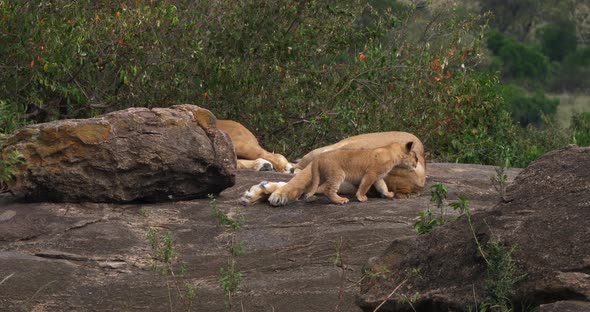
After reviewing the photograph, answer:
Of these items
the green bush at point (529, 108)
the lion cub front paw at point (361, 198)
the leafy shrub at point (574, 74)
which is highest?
the lion cub front paw at point (361, 198)

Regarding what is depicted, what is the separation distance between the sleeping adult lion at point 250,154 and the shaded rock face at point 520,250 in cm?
523

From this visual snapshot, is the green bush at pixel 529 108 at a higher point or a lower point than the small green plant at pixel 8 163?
lower

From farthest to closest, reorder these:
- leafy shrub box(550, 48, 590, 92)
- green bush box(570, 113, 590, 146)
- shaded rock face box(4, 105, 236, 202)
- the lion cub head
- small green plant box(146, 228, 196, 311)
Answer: leafy shrub box(550, 48, 590, 92), green bush box(570, 113, 590, 146), the lion cub head, shaded rock face box(4, 105, 236, 202), small green plant box(146, 228, 196, 311)

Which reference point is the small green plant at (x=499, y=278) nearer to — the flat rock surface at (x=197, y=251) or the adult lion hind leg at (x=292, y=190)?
the flat rock surface at (x=197, y=251)

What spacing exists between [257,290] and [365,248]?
1071 millimetres

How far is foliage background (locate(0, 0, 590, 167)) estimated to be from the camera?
38.2 ft

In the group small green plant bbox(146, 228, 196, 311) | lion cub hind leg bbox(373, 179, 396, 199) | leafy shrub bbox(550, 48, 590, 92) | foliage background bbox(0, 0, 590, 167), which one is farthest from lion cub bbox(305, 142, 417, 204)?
leafy shrub bbox(550, 48, 590, 92)

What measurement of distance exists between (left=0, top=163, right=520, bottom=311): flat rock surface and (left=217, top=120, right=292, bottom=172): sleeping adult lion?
5.96 feet

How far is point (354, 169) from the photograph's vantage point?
9.05m

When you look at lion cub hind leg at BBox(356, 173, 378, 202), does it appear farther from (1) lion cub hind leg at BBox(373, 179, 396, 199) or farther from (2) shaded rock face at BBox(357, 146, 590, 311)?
(2) shaded rock face at BBox(357, 146, 590, 311)

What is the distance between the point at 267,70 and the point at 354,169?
15.5ft

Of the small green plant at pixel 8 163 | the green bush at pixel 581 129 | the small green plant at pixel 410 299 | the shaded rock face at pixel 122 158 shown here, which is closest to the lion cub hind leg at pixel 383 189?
the shaded rock face at pixel 122 158

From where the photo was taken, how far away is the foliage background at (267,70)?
11633 millimetres

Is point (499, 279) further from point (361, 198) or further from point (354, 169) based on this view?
point (354, 169)
